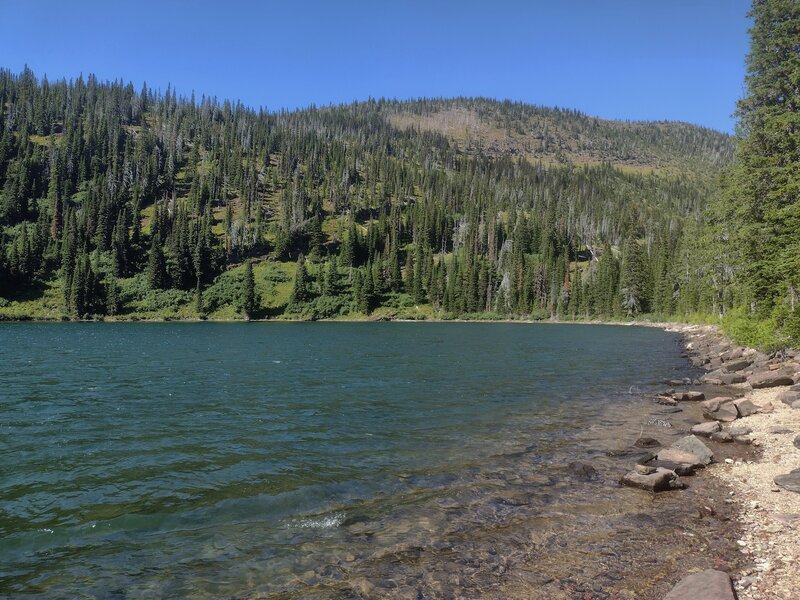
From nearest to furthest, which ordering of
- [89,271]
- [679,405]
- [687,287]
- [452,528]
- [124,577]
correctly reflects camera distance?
[124,577]
[452,528]
[679,405]
[687,287]
[89,271]

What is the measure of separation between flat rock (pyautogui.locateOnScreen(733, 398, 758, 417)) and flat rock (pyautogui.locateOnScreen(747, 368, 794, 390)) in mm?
5552

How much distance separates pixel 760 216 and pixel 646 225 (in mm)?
178329

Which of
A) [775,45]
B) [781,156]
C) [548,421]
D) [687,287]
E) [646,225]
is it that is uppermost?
[646,225]

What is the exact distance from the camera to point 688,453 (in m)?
14.5

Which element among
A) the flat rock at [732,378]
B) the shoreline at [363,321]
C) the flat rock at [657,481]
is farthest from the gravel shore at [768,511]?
the shoreline at [363,321]

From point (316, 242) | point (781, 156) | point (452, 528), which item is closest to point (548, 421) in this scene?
point (452, 528)

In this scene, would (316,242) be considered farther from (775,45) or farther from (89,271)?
(775,45)

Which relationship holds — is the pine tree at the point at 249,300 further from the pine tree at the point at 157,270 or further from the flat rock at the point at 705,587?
the flat rock at the point at 705,587

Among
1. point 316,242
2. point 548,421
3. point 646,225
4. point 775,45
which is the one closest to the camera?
point 548,421

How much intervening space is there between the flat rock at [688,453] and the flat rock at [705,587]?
7206 millimetres

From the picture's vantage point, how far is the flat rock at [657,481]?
12.4 meters

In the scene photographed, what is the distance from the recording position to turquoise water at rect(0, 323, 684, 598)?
352 inches

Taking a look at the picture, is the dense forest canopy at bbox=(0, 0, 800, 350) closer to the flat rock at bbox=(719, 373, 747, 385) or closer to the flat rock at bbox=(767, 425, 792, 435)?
the flat rock at bbox=(719, 373, 747, 385)

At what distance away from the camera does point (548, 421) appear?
20.5 m
